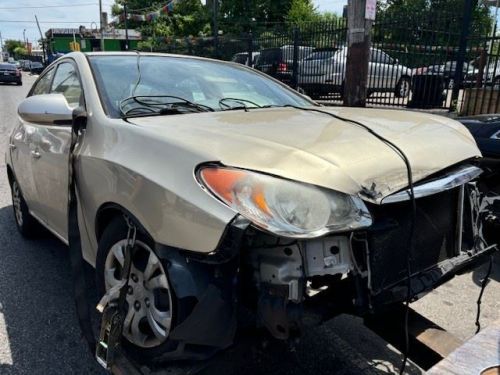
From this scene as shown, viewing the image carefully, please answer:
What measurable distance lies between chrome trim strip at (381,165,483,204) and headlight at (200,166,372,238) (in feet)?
0.57

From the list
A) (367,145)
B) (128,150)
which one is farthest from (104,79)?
(367,145)

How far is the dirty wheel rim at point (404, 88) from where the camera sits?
34.8 ft

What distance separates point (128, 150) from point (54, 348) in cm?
138

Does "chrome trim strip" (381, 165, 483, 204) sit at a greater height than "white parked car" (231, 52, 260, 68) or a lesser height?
lesser

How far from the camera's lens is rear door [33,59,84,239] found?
2928 millimetres

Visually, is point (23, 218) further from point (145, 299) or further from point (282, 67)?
point (282, 67)

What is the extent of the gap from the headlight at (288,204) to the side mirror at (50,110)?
1.34 metres

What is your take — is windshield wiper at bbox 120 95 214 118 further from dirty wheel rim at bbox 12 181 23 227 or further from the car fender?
dirty wheel rim at bbox 12 181 23 227

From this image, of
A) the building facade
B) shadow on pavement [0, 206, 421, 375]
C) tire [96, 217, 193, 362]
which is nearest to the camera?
tire [96, 217, 193, 362]

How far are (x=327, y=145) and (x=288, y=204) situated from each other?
42 centimetres

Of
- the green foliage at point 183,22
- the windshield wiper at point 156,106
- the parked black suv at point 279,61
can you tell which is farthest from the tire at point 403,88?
the green foliage at point 183,22

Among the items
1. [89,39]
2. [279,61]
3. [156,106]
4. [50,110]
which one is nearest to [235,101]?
[156,106]

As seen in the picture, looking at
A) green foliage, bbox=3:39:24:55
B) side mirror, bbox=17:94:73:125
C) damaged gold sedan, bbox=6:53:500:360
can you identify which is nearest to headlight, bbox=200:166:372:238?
damaged gold sedan, bbox=6:53:500:360

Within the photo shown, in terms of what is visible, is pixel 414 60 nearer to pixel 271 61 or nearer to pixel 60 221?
pixel 271 61
